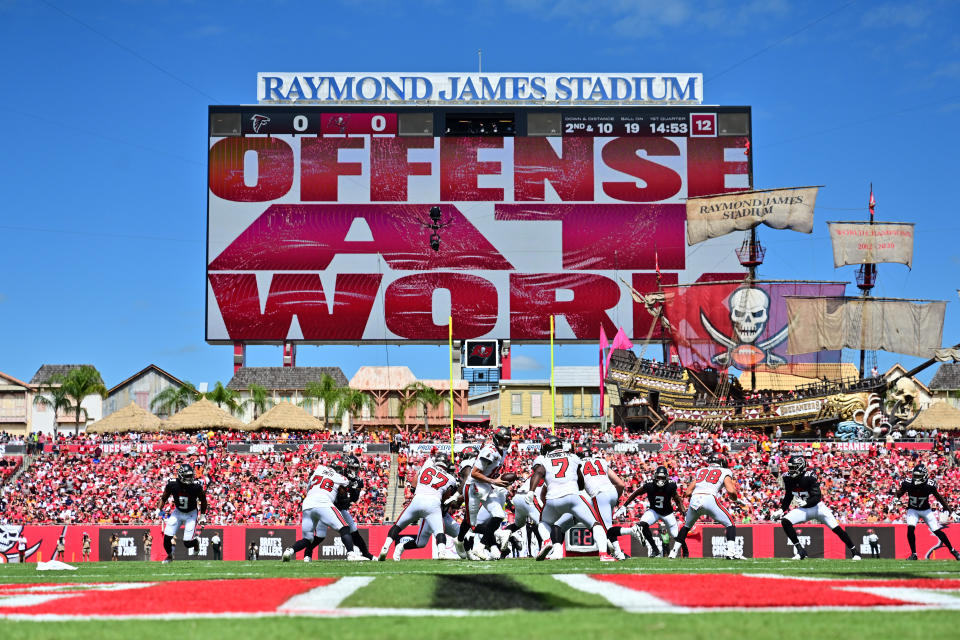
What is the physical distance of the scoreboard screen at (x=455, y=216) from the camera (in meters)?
66.6

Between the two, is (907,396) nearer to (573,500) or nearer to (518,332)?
(518,332)

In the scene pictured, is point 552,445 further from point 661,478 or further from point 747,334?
point 747,334

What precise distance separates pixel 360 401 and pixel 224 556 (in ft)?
153

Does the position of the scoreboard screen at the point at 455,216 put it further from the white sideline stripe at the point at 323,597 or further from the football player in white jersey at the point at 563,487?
the white sideline stripe at the point at 323,597

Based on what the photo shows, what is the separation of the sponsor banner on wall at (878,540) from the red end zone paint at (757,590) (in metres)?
18.8

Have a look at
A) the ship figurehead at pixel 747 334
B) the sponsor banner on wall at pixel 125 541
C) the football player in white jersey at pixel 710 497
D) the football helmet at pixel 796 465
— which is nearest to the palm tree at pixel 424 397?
the ship figurehead at pixel 747 334

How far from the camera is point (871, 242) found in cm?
6744

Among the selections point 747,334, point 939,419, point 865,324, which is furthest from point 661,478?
point 865,324

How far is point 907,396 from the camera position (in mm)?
61875

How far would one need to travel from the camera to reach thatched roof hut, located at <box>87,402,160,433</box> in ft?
153

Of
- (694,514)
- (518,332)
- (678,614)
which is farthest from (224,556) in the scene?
(518,332)

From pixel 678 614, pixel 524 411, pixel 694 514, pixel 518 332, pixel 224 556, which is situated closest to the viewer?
pixel 678 614

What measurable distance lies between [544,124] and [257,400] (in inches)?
1087

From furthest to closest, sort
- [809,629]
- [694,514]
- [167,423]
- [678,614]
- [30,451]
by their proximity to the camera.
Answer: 1. [167,423]
2. [30,451]
3. [694,514]
4. [678,614]
5. [809,629]
